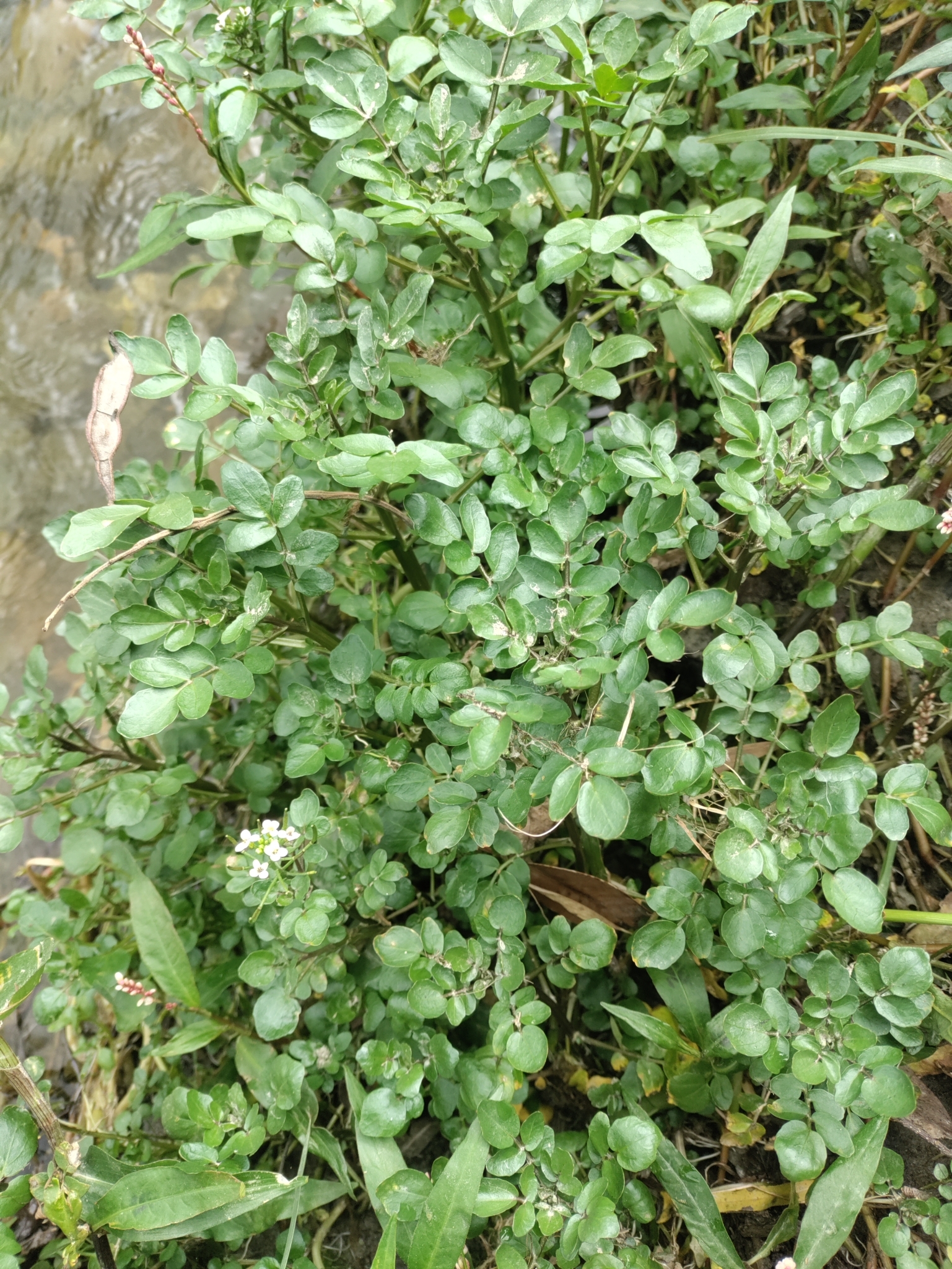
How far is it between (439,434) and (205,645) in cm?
88

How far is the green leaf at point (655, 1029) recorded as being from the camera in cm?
128

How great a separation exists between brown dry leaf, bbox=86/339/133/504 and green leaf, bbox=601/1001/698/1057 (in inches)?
42.9

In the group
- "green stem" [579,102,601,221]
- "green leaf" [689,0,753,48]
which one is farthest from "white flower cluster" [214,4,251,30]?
"green leaf" [689,0,753,48]

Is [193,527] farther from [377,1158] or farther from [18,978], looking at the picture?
[377,1158]

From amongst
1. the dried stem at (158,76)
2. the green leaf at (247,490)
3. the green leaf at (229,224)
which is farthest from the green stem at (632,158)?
the green leaf at (247,490)

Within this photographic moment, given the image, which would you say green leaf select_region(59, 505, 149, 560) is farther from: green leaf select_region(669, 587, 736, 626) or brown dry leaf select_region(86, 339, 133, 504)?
green leaf select_region(669, 587, 736, 626)

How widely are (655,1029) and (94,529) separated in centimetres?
109

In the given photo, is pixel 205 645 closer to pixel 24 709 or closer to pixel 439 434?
pixel 24 709

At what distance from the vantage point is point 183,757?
5.80 ft

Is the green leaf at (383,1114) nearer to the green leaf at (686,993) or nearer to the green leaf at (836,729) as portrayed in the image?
the green leaf at (686,993)

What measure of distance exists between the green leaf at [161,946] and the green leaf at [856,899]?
115 centimetres

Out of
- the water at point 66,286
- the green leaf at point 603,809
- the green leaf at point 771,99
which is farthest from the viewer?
the water at point 66,286

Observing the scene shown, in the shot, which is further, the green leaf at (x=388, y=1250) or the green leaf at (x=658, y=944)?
the green leaf at (x=658, y=944)

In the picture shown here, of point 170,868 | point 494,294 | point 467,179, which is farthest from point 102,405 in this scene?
point 170,868
